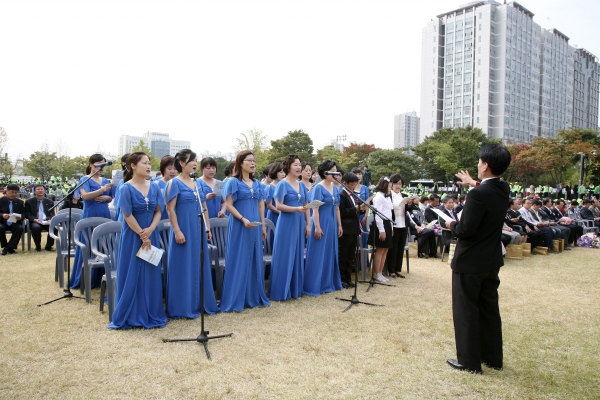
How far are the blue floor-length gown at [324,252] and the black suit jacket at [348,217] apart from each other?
31cm

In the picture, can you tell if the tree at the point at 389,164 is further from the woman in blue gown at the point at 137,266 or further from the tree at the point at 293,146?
the woman in blue gown at the point at 137,266

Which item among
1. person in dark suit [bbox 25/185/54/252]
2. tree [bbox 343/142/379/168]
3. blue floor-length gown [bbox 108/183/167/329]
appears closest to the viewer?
blue floor-length gown [bbox 108/183/167/329]

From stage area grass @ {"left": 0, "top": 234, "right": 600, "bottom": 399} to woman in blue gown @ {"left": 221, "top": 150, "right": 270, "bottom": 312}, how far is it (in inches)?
10.3

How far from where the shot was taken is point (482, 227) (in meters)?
3.65

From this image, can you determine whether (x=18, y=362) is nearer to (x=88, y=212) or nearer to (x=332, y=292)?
(x=88, y=212)

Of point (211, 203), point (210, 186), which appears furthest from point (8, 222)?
point (210, 186)

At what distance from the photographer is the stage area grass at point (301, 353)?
3334mm

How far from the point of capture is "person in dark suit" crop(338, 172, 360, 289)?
6918mm

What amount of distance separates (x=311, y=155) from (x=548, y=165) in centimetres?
2316

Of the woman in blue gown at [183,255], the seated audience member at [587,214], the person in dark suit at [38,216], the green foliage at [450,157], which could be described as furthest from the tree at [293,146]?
the woman in blue gown at [183,255]

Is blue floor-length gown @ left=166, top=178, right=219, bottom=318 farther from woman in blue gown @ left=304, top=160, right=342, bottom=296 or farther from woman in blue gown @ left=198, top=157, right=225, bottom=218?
woman in blue gown @ left=304, top=160, right=342, bottom=296

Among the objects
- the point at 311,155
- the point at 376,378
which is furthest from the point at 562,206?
the point at 311,155

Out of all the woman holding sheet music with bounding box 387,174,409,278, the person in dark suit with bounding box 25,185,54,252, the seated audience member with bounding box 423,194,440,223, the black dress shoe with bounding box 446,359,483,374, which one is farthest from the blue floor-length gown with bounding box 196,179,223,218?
the seated audience member with bounding box 423,194,440,223

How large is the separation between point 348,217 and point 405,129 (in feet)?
395
